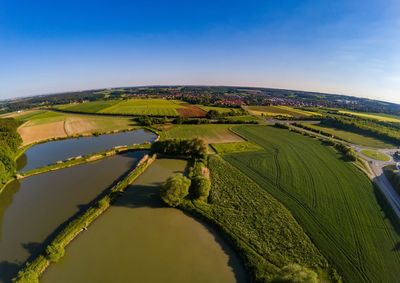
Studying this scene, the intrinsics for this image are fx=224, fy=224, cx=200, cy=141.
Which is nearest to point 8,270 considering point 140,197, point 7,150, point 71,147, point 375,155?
point 140,197

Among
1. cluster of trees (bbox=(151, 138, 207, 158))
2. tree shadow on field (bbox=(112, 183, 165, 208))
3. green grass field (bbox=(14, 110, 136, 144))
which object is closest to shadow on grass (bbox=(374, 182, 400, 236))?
tree shadow on field (bbox=(112, 183, 165, 208))

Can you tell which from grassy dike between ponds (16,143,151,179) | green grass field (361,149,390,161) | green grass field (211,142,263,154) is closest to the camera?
grassy dike between ponds (16,143,151,179)

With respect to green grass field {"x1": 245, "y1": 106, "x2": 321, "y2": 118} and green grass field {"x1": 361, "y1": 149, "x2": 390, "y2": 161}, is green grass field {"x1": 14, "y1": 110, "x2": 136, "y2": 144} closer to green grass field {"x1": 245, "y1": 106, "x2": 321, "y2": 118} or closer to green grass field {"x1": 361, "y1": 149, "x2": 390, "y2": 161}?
green grass field {"x1": 245, "y1": 106, "x2": 321, "y2": 118}

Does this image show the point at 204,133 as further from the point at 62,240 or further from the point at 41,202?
the point at 62,240

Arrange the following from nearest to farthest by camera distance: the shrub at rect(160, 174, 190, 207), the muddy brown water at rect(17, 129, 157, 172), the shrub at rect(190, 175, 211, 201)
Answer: the shrub at rect(160, 174, 190, 207)
the shrub at rect(190, 175, 211, 201)
the muddy brown water at rect(17, 129, 157, 172)

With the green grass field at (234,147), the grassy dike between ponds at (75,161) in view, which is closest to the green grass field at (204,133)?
the green grass field at (234,147)

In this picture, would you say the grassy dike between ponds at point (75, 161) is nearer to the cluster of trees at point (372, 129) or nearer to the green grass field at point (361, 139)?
the green grass field at point (361, 139)

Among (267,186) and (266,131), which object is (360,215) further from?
(266,131)
